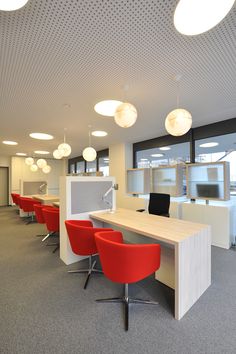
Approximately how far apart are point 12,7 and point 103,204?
2597mm

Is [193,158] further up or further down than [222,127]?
further down

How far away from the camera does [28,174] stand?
941 centimetres

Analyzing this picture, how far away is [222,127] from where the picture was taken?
13.1ft

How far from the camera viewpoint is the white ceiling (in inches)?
53.6

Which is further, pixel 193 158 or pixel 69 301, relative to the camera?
pixel 193 158

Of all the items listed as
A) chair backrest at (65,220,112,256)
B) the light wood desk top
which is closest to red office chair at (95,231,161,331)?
the light wood desk top

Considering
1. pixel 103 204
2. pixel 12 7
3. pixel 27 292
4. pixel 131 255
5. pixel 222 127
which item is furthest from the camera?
pixel 222 127

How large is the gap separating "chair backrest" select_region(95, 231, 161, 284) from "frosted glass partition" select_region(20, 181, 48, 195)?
17.4ft

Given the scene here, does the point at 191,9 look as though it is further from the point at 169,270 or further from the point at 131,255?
the point at 169,270

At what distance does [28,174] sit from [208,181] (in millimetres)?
8859

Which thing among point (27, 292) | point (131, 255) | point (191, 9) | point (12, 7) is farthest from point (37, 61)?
point (27, 292)

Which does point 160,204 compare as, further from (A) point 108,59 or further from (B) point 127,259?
(A) point 108,59

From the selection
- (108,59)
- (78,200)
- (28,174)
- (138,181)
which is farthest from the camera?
(28,174)

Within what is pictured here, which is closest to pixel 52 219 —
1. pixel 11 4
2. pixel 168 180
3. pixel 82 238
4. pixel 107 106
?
pixel 82 238
